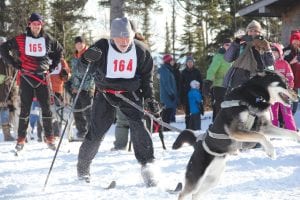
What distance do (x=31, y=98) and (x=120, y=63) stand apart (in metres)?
2.39

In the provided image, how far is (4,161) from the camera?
6.44m

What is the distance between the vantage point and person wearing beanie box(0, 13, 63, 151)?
6.70 m

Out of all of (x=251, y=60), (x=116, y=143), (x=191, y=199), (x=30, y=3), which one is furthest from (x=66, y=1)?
(x=191, y=199)

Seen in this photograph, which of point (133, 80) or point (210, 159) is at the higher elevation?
point (133, 80)

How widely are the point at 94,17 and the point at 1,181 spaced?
18744mm

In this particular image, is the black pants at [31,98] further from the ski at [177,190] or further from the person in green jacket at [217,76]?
the ski at [177,190]

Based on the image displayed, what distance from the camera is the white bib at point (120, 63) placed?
15.9 feet

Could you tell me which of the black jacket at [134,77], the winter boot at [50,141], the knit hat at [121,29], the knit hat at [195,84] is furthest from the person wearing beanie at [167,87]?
the knit hat at [121,29]

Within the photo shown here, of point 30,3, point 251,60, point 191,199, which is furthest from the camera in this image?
point 30,3

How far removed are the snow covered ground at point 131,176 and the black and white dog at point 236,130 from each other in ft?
1.20

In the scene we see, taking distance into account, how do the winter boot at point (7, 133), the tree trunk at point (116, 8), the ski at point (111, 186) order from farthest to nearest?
the tree trunk at point (116, 8) → the winter boot at point (7, 133) → the ski at point (111, 186)

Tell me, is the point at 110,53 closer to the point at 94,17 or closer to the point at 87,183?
the point at 87,183

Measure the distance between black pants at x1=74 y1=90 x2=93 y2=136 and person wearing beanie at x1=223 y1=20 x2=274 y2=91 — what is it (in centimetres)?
273

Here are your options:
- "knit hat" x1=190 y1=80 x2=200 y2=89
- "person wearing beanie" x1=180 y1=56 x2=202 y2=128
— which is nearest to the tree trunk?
"person wearing beanie" x1=180 y1=56 x2=202 y2=128
